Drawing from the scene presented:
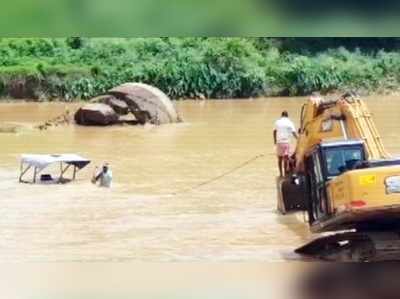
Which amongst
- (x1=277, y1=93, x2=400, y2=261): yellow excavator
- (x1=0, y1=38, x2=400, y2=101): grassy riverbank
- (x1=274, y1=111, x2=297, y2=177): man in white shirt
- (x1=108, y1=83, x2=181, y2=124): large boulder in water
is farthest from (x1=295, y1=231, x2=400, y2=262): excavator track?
(x1=0, y1=38, x2=400, y2=101): grassy riverbank

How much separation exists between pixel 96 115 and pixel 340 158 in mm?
15282

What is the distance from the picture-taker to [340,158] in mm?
6188

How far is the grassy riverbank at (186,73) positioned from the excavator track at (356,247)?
61.7 ft

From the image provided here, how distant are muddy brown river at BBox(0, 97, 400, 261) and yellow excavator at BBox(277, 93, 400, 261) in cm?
44

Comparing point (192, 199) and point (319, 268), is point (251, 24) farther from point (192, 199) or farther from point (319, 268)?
point (192, 199)

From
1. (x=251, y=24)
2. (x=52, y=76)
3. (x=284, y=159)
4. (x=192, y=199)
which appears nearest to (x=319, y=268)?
(x=251, y=24)

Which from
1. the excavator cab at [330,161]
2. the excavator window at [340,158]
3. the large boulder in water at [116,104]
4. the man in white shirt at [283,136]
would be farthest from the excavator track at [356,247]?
the large boulder in water at [116,104]

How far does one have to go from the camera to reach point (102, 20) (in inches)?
→ 31.4

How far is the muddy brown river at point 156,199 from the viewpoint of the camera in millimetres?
8914

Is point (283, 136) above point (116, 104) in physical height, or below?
below

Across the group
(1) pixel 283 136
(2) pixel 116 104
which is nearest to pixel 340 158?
(1) pixel 283 136

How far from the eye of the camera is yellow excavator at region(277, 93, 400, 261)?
17.3 feet

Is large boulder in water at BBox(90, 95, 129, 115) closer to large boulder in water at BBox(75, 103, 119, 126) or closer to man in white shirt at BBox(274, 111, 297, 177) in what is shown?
large boulder in water at BBox(75, 103, 119, 126)

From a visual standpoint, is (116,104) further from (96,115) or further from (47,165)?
(47,165)
